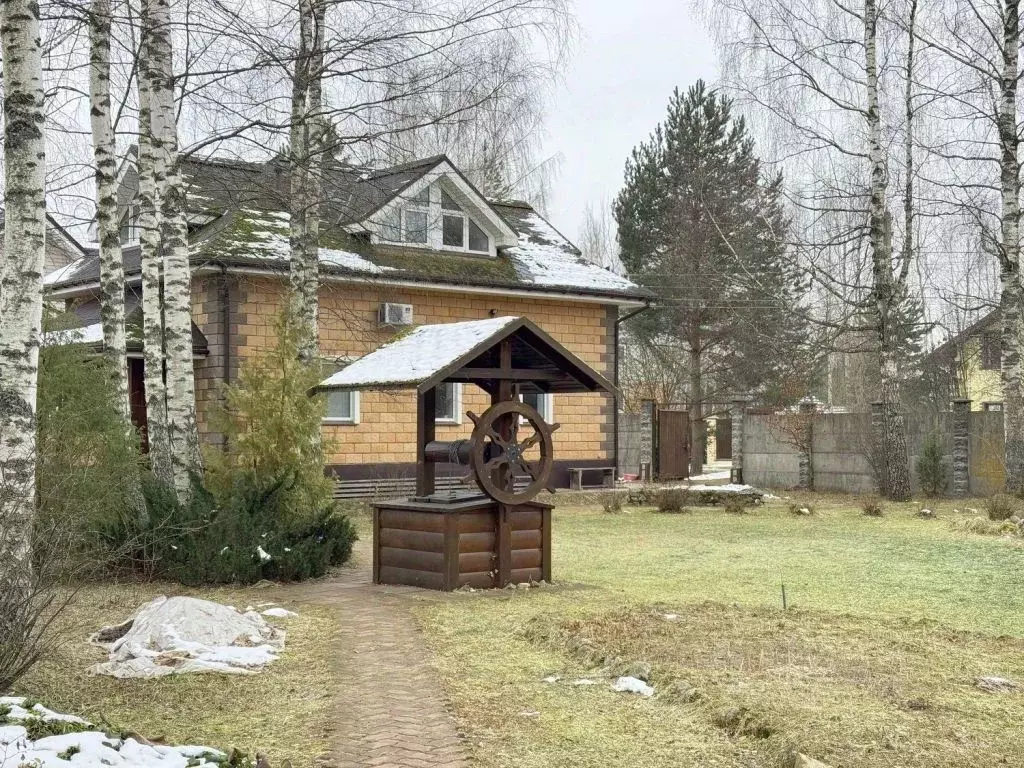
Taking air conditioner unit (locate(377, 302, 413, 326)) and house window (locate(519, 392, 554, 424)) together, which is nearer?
air conditioner unit (locate(377, 302, 413, 326))

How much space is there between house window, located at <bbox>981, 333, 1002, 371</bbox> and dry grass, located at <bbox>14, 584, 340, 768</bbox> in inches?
1317

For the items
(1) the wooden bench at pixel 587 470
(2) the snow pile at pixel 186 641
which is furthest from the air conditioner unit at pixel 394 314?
(2) the snow pile at pixel 186 641

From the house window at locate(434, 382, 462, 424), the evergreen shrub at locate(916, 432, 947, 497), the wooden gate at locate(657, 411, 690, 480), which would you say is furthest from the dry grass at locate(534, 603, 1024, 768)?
the wooden gate at locate(657, 411, 690, 480)

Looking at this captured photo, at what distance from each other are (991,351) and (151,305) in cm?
3617

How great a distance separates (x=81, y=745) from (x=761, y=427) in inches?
940

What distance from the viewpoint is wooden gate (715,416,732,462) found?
48.4m

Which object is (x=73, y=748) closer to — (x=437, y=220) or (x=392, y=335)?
(x=392, y=335)

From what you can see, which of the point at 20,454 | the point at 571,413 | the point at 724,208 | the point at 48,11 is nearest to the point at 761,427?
the point at 571,413

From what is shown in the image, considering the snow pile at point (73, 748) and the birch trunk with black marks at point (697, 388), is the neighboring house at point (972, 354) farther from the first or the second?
the snow pile at point (73, 748)

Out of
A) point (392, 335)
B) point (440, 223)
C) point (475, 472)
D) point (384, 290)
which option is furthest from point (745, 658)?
point (440, 223)

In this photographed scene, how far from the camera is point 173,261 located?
42.3 feet

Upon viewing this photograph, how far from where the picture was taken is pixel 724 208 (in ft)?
126

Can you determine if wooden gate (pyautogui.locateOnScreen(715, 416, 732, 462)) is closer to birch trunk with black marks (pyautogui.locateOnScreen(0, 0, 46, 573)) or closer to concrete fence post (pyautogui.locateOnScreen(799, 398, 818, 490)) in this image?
concrete fence post (pyautogui.locateOnScreen(799, 398, 818, 490))

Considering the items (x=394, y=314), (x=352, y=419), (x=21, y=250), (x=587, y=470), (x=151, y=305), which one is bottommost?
(x=587, y=470)
